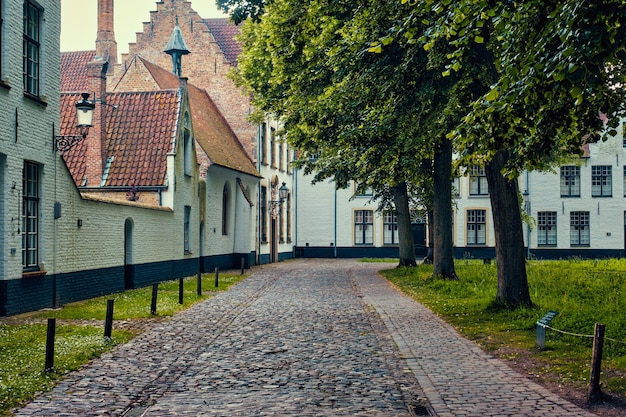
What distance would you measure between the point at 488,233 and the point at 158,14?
23741 mm

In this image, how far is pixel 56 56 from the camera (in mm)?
17000

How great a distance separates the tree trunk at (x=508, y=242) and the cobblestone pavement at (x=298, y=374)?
62.4 inches

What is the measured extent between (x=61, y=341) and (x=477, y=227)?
128ft

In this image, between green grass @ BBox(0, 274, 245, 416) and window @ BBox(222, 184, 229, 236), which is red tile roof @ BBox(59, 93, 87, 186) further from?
window @ BBox(222, 184, 229, 236)

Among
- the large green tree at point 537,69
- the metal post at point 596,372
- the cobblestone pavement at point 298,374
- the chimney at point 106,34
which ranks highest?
the chimney at point 106,34

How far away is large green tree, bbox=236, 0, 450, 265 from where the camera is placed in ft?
49.6

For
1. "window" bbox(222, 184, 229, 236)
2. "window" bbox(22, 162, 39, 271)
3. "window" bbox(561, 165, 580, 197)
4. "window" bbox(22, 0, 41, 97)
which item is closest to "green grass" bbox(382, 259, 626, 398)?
"window" bbox(22, 162, 39, 271)

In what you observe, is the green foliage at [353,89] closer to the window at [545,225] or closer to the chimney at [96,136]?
the chimney at [96,136]

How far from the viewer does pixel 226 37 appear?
45.7 metres

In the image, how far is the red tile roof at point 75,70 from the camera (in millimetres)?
41219

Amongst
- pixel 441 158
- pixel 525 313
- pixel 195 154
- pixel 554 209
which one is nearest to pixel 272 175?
pixel 195 154

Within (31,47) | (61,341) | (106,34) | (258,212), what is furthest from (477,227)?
(61,341)

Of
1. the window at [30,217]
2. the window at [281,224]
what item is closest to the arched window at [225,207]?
the window at [281,224]

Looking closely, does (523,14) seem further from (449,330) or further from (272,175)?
(272,175)
